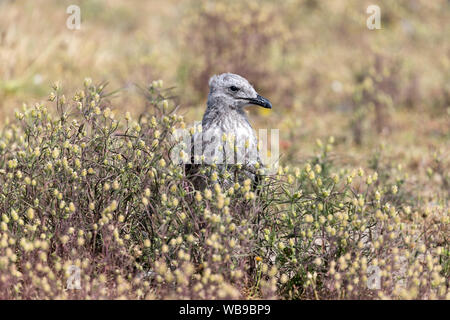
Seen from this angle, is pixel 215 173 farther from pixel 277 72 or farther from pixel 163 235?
pixel 277 72

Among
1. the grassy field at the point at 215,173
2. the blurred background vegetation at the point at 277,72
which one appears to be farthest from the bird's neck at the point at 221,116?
the blurred background vegetation at the point at 277,72

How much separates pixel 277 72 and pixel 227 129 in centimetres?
565

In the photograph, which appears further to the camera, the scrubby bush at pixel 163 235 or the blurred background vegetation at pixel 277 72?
the blurred background vegetation at pixel 277 72

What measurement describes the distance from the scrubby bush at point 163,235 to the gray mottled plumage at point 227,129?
19cm

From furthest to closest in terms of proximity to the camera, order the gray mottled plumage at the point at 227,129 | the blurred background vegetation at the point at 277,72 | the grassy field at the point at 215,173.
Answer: the blurred background vegetation at the point at 277,72 → the gray mottled plumage at the point at 227,129 → the grassy field at the point at 215,173

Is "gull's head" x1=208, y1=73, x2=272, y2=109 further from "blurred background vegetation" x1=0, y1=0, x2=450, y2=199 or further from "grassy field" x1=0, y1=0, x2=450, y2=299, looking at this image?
"blurred background vegetation" x1=0, y1=0, x2=450, y2=199

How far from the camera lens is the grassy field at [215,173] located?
3719mm

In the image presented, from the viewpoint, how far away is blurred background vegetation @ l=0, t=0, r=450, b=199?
8.23 m

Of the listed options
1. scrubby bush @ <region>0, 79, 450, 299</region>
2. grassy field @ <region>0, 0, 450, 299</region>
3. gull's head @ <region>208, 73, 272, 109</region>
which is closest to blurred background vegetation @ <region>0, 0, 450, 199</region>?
grassy field @ <region>0, 0, 450, 299</region>

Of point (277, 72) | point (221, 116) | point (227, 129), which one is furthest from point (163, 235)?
point (277, 72)

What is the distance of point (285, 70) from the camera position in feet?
34.0

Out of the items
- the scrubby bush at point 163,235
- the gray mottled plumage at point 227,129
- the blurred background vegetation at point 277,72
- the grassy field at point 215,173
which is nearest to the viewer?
the scrubby bush at point 163,235

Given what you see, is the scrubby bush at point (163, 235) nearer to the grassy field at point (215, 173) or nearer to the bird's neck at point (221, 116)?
the grassy field at point (215, 173)

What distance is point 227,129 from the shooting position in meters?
4.59
